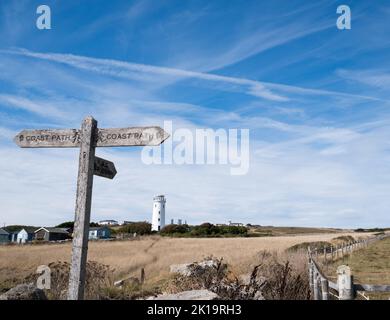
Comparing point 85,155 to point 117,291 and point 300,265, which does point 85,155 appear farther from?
point 300,265

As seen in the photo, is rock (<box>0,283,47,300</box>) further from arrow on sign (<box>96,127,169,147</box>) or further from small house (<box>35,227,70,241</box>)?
small house (<box>35,227,70,241</box>)

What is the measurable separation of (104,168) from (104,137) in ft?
1.84

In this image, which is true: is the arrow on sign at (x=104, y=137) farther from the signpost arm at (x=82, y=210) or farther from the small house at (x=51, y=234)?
the small house at (x=51, y=234)

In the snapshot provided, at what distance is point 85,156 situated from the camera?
6777 millimetres

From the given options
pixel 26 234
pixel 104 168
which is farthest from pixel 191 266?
pixel 26 234

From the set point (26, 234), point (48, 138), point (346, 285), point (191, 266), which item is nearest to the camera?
point (346, 285)

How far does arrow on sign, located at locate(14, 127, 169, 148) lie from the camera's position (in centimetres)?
668

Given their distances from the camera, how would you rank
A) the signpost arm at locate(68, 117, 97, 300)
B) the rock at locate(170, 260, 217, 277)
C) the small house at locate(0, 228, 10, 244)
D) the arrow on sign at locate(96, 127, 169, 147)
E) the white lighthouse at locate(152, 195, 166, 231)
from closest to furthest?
1. the signpost arm at locate(68, 117, 97, 300)
2. the arrow on sign at locate(96, 127, 169, 147)
3. the rock at locate(170, 260, 217, 277)
4. the small house at locate(0, 228, 10, 244)
5. the white lighthouse at locate(152, 195, 166, 231)

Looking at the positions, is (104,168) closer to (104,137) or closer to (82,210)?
(104,137)

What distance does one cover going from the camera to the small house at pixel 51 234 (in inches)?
2717

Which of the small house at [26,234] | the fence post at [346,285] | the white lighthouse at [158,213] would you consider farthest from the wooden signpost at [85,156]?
the white lighthouse at [158,213]

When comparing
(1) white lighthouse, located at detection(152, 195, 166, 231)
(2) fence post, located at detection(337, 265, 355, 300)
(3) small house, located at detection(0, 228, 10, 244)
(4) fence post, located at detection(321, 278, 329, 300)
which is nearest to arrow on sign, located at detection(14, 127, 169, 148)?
(4) fence post, located at detection(321, 278, 329, 300)
